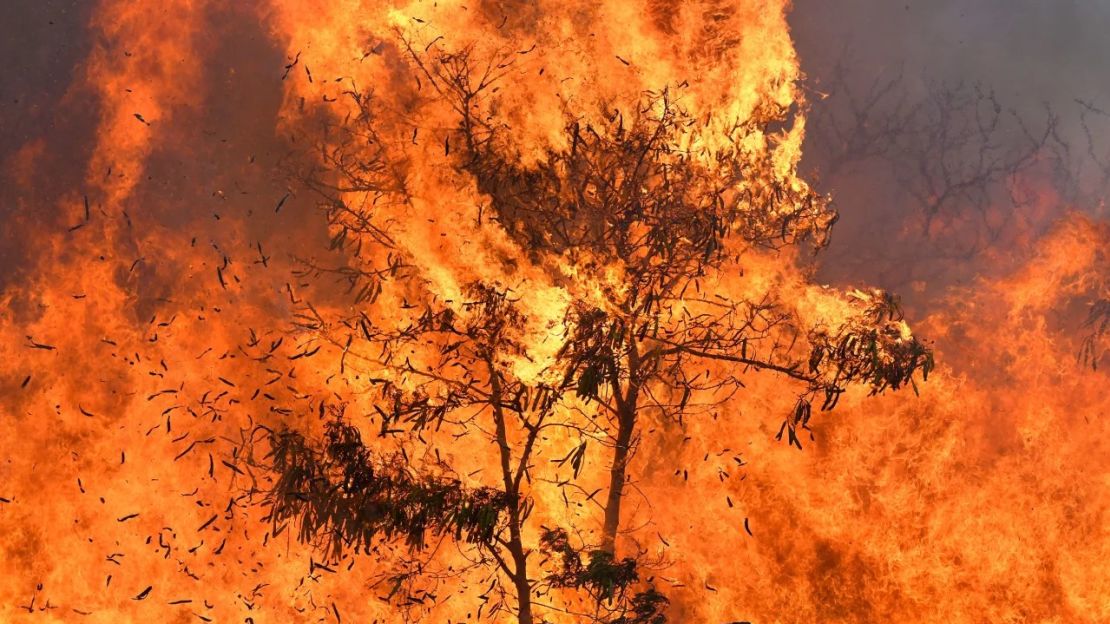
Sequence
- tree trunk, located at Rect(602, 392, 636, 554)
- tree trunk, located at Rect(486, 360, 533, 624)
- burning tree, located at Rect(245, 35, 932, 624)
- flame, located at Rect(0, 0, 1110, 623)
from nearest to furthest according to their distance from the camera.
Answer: burning tree, located at Rect(245, 35, 932, 624), tree trunk, located at Rect(486, 360, 533, 624), flame, located at Rect(0, 0, 1110, 623), tree trunk, located at Rect(602, 392, 636, 554)

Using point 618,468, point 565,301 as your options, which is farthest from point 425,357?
point 565,301

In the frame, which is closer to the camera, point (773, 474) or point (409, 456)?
point (409, 456)

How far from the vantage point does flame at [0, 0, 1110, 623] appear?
7988mm

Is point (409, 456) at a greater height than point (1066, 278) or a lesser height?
lesser

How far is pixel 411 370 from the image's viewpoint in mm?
7844

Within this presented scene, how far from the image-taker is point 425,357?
9.08 metres

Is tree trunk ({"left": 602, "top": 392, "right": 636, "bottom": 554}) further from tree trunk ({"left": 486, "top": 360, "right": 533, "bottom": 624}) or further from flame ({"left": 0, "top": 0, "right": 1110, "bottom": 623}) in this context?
tree trunk ({"left": 486, "top": 360, "right": 533, "bottom": 624})

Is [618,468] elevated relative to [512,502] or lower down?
elevated

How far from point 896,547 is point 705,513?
2031 mm

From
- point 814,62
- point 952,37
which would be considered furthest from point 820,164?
point 952,37

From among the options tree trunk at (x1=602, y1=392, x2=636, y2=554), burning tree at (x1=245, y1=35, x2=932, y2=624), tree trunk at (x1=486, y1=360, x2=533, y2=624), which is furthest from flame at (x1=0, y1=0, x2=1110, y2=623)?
tree trunk at (x1=602, y1=392, x2=636, y2=554)

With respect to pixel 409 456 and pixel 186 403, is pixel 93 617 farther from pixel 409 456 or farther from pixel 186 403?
pixel 409 456

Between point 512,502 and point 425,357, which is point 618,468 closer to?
point 512,502

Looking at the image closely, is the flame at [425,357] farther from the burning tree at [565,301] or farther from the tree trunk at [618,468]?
the tree trunk at [618,468]
